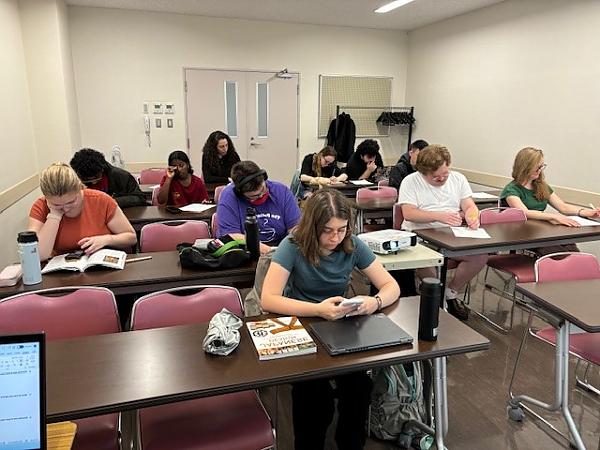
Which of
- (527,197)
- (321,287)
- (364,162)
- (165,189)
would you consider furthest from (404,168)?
(321,287)

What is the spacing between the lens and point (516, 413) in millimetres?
2287

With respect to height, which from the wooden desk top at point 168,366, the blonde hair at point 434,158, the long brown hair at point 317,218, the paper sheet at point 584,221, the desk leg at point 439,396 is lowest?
the desk leg at point 439,396

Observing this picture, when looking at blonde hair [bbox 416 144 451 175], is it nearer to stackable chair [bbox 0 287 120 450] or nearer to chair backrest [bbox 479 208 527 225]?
chair backrest [bbox 479 208 527 225]

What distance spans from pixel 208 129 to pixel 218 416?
17.7ft

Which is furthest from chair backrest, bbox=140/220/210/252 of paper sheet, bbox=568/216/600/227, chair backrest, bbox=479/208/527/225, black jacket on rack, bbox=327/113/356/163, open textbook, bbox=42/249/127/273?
black jacket on rack, bbox=327/113/356/163

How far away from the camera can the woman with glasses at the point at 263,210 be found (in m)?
2.82

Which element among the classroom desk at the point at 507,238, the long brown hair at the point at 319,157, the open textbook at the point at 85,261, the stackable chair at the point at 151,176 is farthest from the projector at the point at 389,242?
the stackable chair at the point at 151,176

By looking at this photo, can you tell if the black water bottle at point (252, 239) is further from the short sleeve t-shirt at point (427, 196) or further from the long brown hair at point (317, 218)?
the short sleeve t-shirt at point (427, 196)

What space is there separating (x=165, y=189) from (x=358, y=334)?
2826 mm

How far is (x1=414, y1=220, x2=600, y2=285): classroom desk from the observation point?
2861mm

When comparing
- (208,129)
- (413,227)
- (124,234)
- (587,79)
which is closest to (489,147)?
(587,79)

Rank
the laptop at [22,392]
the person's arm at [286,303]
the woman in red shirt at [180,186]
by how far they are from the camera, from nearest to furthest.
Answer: the laptop at [22,392], the person's arm at [286,303], the woman in red shirt at [180,186]

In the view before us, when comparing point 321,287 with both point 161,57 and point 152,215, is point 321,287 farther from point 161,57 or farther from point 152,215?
point 161,57

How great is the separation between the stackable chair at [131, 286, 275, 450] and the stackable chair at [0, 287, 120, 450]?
0.52 ft
